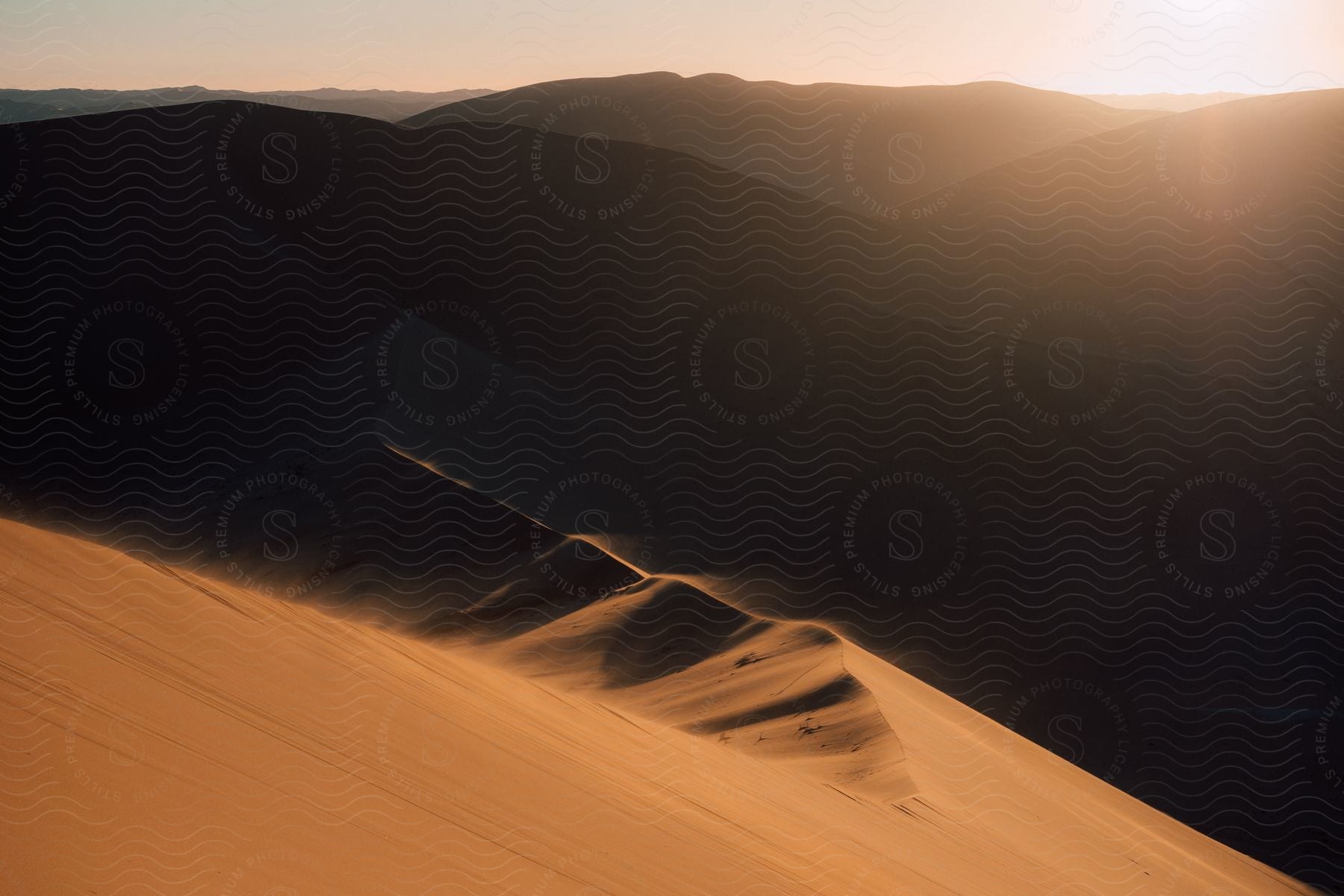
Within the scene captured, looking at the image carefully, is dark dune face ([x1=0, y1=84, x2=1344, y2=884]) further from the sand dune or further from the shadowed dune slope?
the sand dune

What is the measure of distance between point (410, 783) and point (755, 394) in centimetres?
576

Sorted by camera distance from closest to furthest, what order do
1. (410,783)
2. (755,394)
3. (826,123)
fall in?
(410,783)
(755,394)
(826,123)

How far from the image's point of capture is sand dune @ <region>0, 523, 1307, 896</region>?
282cm

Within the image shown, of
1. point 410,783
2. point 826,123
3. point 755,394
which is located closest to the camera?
point 410,783

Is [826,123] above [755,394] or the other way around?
above

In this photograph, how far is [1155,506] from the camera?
26.5ft

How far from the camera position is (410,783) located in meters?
3.25

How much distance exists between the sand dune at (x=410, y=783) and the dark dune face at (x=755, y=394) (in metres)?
1.47

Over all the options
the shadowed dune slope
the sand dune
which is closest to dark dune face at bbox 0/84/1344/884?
the shadowed dune slope

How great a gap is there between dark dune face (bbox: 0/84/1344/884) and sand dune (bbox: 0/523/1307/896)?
147 cm

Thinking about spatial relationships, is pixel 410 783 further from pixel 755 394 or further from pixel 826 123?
pixel 826 123

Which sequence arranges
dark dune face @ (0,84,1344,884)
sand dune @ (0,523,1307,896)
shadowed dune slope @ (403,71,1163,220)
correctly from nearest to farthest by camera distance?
sand dune @ (0,523,1307,896), dark dune face @ (0,84,1344,884), shadowed dune slope @ (403,71,1163,220)

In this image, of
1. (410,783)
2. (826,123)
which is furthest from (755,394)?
(410,783)

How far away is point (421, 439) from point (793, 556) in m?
3.21
